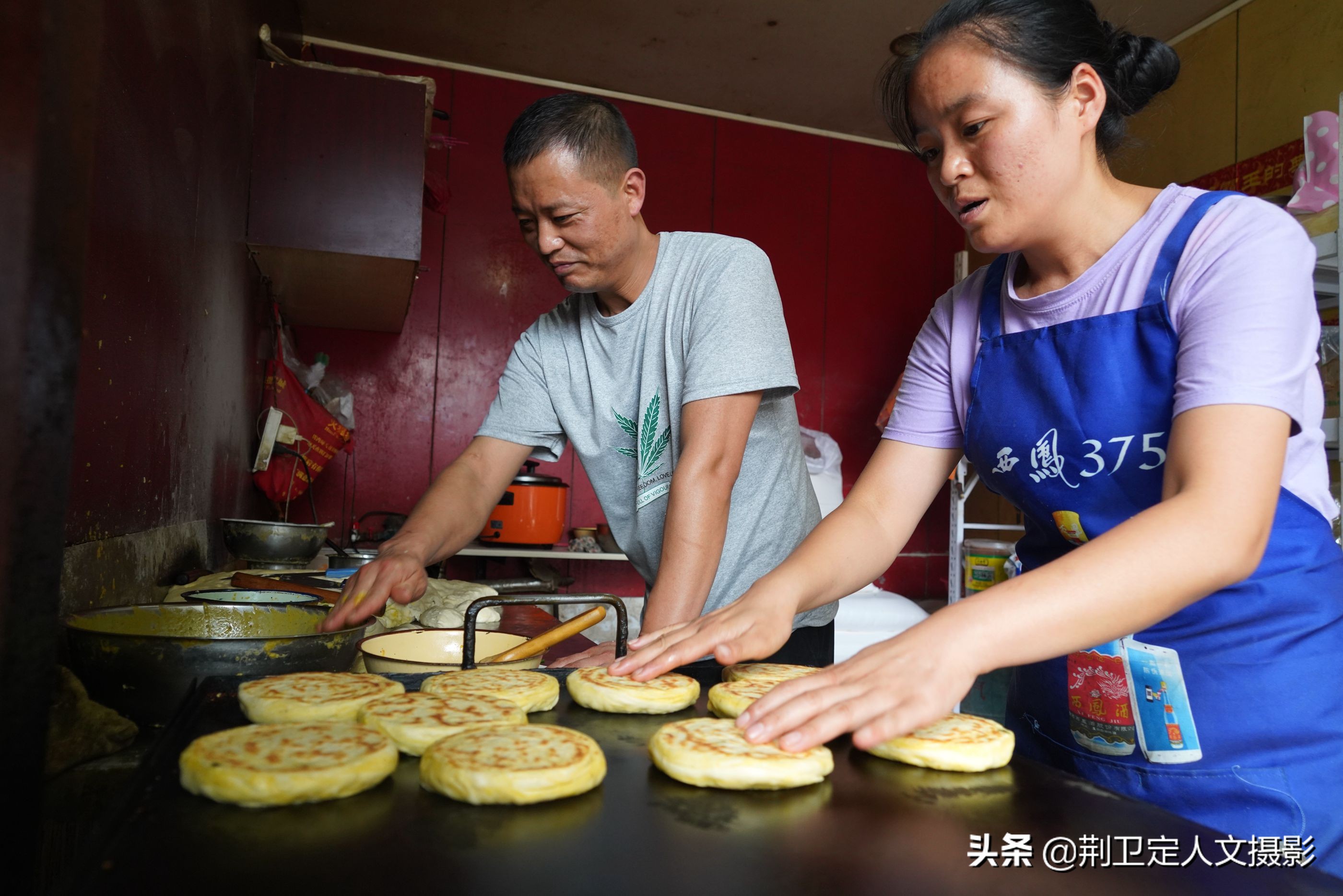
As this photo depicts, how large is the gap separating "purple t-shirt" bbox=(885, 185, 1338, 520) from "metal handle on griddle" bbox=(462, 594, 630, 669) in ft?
2.32

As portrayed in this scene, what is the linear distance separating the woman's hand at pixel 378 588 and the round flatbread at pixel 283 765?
1.53ft

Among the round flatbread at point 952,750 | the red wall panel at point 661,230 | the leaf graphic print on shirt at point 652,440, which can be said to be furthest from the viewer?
the red wall panel at point 661,230

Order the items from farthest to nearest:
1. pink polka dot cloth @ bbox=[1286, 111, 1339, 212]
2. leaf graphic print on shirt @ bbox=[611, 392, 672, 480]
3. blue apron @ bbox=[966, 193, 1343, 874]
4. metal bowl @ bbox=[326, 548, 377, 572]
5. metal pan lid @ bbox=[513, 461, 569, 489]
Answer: metal pan lid @ bbox=[513, 461, 569, 489], pink polka dot cloth @ bbox=[1286, 111, 1339, 212], metal bowl @ bbox=[326, 548, 377, 572], leaf graphic print on shirt @ bbox=[611, 392, 672, 480], blue apron @ bbox=[966, 193, 1343, 874]

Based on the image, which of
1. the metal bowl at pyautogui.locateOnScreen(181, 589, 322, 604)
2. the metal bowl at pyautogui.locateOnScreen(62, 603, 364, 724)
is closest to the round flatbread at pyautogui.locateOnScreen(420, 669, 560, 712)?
the metal bowl at pyautogui.locateOnScreen(62, 603, 364, 724)

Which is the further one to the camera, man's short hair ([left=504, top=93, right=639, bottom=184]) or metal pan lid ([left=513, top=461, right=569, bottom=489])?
metal pan lid ([left=513, top=461, right=569, bottom=489])

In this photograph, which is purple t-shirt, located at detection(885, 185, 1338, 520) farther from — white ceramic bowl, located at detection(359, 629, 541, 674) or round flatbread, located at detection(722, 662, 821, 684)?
white ceramic bowl, located at detection(359, 629, 541, 674)

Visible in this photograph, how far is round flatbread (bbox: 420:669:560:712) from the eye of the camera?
982mm

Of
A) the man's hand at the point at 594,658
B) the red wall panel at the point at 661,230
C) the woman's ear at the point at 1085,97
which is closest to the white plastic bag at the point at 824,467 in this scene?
the red wall panel at the point at 661,230

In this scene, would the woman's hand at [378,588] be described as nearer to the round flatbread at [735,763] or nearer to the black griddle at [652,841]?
the black griddle at [652,841]

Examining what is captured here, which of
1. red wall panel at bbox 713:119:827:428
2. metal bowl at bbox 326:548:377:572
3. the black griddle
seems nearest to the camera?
the black griddle

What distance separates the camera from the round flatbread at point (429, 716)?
0.84 m

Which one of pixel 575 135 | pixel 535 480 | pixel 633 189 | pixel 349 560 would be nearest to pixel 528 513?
pixel 535 480

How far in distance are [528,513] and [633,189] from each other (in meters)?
2.26

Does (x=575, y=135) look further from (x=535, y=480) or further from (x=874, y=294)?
(x=874, y=294)
